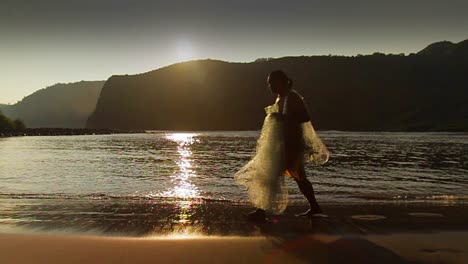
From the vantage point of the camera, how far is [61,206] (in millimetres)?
9875

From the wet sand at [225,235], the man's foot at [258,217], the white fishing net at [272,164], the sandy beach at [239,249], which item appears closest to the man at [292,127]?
the man's foot at [258,217]

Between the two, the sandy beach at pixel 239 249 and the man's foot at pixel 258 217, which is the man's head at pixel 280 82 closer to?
the man's foot at pixel 258 217

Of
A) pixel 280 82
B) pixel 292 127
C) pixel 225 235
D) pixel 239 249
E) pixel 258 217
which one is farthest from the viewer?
pixel 280 82

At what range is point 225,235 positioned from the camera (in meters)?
6.93

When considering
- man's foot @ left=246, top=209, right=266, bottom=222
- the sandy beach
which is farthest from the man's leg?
the sandy beach

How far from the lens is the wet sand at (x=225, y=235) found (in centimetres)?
576

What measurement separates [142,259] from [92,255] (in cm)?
66

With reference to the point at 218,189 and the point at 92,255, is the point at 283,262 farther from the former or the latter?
the point at 218,189

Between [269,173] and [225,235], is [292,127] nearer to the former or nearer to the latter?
[269,173]

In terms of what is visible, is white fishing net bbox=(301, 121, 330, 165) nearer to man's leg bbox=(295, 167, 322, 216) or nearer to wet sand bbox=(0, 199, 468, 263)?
man's leg bbox=(295, 167, 322, 216)

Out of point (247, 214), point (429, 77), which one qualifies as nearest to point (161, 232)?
point (247, 214)

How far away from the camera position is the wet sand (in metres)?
5.76

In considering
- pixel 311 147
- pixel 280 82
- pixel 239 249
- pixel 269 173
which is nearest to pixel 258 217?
pixel 269 173

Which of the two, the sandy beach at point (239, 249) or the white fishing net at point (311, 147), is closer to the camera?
the sandy beach at point (239, 249)
